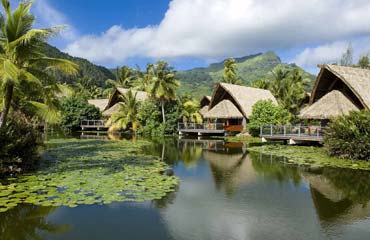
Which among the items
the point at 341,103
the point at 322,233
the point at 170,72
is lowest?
the point at 322,233

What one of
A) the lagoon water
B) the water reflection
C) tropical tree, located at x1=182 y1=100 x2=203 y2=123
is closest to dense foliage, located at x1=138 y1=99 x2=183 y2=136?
tropical tree, located at x1=182 y1=100 x2=203 y2=123

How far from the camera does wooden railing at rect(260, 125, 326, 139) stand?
22744 millimetres

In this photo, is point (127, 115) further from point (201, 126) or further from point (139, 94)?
point (201, 126)

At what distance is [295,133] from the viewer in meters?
24.8

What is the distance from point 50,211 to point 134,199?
2046 mm

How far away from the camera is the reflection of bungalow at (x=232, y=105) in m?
34.9

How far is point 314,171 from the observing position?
13.9 metres

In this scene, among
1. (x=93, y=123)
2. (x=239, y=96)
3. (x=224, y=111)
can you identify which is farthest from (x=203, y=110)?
(x=93, y=123)

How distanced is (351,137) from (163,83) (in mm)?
22973

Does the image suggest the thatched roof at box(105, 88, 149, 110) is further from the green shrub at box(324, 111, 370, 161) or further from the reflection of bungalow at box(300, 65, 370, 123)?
the green shrub at box(324, 111, 370, 161)

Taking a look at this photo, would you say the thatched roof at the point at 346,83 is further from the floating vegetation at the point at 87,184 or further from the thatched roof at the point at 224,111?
the floating vegetation at the point at 87,184

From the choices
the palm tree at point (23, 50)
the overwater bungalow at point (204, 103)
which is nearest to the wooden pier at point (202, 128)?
the overwater bungalow at point (204, 103)

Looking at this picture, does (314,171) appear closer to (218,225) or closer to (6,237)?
(218,225)

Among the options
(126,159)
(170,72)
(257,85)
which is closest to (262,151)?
(126,159)
